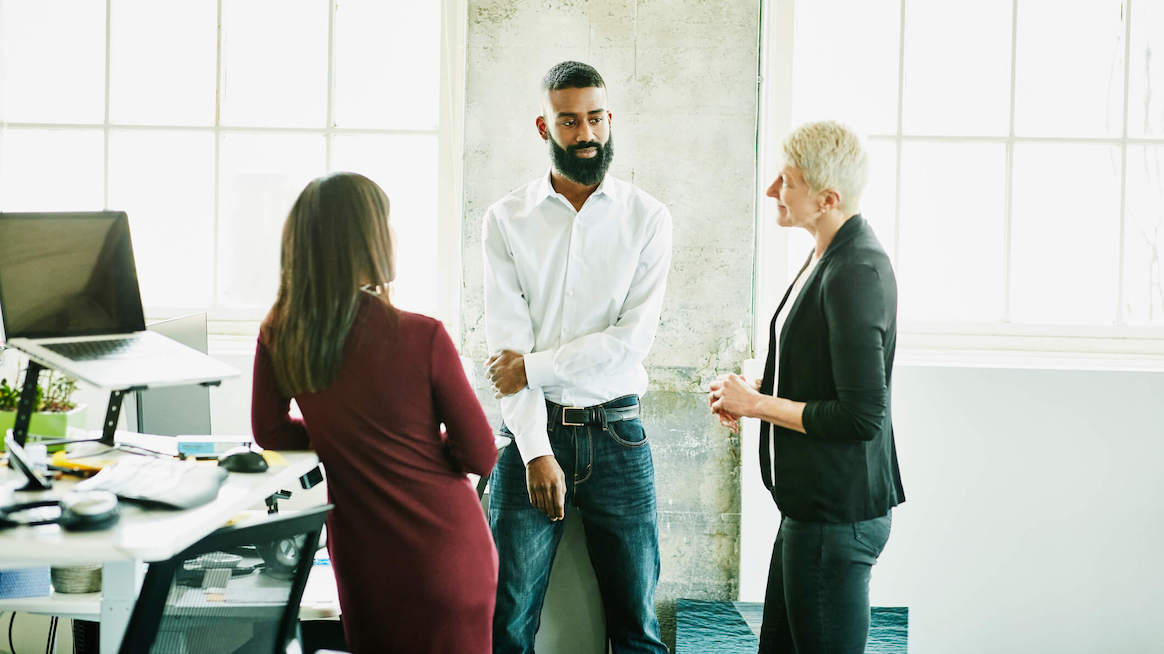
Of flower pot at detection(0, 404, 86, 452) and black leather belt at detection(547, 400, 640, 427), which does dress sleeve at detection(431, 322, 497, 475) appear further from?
flower pot at detection(0, 404, 86, 452)

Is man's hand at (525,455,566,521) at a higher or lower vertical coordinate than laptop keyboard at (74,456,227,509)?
lower

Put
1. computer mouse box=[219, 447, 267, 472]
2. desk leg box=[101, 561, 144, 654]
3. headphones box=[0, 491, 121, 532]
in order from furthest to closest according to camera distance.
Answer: computer mouse box=[219, 447, 267, 472]
desk leg box=[101, 561, 144, 654]
headphones box=[0, 491, 121, 532]

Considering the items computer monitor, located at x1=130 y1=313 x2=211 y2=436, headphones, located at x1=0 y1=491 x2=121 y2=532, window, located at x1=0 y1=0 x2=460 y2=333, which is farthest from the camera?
window, located at x1=0 y1=0 x2=460 y2=333

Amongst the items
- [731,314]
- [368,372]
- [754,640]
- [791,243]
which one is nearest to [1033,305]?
[791,243]

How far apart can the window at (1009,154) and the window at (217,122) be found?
1402 mm

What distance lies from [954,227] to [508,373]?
1.84 metres

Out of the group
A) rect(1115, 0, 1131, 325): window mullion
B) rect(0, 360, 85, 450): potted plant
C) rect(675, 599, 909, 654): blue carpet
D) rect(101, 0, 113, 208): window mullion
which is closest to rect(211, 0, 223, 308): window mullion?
rect(101, 0, 113, 208): window mullion

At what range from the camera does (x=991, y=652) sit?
10.2 feet

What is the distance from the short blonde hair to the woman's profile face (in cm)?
2

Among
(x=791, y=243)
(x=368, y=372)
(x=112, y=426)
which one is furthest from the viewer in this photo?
(x=791, y=243)

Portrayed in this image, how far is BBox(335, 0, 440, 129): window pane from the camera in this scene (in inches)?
133

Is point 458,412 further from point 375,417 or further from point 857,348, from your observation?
point 857,348

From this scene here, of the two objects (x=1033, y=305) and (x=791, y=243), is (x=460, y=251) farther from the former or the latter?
(x=1033, y=305)

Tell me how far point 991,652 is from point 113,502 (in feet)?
9.11
